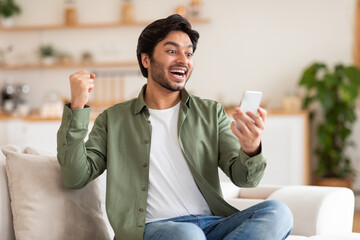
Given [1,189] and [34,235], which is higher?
[1,189]

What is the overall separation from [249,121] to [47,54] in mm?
4679

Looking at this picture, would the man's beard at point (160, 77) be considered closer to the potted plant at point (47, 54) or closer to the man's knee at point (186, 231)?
the man's knee at point (186, 231)

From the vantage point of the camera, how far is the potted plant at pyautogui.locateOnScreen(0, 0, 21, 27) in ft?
20.2

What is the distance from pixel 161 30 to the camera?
7.04ft

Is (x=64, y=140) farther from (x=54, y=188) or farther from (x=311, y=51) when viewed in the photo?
(x=311, y=51)

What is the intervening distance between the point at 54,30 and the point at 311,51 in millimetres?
2747

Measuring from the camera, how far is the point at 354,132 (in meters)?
5.41

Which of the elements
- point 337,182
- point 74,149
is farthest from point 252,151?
point 337,182

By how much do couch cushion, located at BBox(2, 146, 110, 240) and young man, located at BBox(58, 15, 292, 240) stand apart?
0.11 meters

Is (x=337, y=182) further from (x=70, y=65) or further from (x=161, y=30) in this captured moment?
(x=161, y=30)

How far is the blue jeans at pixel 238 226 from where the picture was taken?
1.79 metres

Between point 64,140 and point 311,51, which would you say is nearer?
point 64,140

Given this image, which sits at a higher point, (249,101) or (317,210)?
(249,101)

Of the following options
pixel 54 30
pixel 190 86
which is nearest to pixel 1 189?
pixel 190 86
